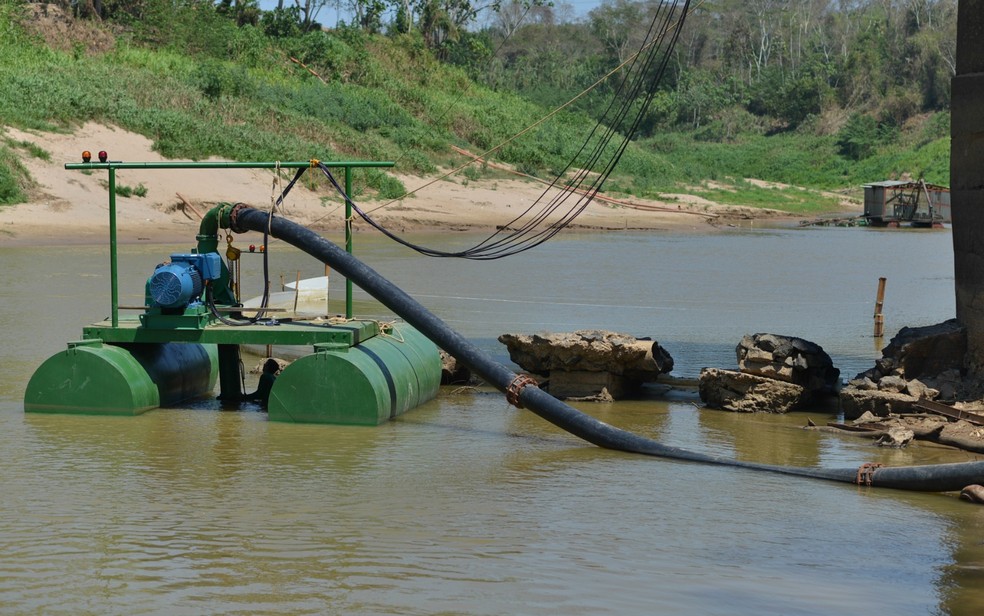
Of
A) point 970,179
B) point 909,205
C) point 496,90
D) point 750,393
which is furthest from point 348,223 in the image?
point 496,90

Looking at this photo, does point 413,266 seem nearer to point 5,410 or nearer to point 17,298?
point 17,298

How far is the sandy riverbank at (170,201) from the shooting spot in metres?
29.8

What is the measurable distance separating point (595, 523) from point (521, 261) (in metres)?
22.3

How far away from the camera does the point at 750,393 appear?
12117 millimetres

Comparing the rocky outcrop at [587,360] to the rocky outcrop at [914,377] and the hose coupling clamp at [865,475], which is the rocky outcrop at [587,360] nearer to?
the rocky outcrop at [914,377]

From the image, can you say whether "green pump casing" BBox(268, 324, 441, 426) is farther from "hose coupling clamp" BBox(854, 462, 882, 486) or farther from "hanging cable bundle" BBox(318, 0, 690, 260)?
"hose coupling clamp" BBox(854, 462, 882, 486)

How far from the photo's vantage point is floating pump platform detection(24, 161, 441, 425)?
10734 millimetres

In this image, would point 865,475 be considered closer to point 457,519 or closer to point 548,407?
point 548,407

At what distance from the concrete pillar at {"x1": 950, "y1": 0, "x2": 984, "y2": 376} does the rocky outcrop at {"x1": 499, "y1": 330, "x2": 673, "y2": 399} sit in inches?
110

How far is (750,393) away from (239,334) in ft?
15.2

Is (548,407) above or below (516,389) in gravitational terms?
below

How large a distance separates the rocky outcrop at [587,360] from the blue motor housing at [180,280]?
3.04m

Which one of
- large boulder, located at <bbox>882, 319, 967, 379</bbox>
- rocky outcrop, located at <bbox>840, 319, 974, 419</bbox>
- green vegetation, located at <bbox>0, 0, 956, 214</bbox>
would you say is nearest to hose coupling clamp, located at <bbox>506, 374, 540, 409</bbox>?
rocky outcrop, located at <bbox>840, 319, 974, 419</bbox>

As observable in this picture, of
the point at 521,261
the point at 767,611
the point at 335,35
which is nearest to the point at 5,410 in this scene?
the point at 767,611
